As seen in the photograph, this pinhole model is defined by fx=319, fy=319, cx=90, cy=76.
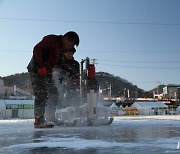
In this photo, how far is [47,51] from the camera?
212 inches

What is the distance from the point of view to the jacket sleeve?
507cm

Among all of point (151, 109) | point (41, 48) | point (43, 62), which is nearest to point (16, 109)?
point (151, 109)

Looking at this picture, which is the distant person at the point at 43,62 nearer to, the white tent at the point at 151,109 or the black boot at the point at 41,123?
the black boot at the point at 41,123

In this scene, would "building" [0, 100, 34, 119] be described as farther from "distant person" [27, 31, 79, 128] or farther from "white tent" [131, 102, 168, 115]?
"distant person" [27, 31, 79, 128]

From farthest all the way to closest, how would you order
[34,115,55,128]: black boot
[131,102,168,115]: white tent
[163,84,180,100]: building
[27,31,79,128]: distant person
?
[163,84,180,100]: building, [131,102,168,115]: white tent, [27,31,79,128]: distant person, [34,115,55,128]: black boot

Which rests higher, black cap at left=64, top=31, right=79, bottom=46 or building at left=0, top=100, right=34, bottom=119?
black cap at left=64, top=31, right=79, bottom=46

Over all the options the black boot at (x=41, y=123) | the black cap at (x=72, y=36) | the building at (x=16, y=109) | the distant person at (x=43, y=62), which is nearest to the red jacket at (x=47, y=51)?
the distant person at (x=43, y=62)

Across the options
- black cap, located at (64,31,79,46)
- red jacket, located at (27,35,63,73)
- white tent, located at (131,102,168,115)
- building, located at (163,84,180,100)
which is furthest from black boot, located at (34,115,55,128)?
building, located at (163,84,180,100)

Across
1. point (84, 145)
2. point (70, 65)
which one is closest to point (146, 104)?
point (70, 65)

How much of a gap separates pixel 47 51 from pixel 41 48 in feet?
0.54

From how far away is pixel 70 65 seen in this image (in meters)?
6.60

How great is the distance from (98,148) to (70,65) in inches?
161

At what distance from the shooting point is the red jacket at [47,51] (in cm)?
524

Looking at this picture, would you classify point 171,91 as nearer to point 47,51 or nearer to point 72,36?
point 72,36
